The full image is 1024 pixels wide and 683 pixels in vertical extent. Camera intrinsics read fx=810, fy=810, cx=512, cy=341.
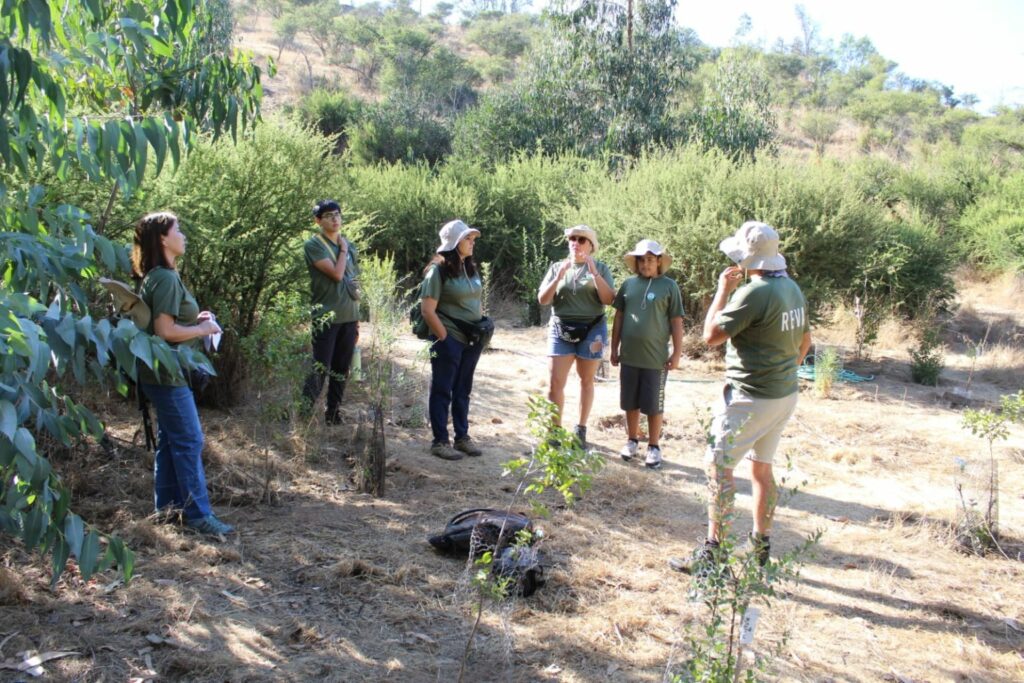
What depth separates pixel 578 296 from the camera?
6.00m

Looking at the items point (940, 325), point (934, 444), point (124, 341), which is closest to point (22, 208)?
point (124, 341)

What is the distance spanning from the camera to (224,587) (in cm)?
389

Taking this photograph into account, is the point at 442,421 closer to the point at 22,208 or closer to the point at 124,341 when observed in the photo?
the point at 22,208

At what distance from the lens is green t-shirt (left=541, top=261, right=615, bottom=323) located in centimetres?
598

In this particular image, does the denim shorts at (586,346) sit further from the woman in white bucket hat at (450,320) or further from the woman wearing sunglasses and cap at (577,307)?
the woman in white bucket hat at (450,320)

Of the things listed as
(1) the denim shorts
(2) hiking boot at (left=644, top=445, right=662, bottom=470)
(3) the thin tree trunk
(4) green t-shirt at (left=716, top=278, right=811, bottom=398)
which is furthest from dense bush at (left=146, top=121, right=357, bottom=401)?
(4) green t-shirt at (left=716, top=278, right=811, bottom=398)

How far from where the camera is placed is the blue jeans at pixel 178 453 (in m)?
4.21

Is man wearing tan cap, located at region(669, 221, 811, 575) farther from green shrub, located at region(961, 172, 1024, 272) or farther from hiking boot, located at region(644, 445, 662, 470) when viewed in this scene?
green shrub, located at region(961, 172, 1024, 272)

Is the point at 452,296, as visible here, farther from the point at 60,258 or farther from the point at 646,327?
the point at 60,258

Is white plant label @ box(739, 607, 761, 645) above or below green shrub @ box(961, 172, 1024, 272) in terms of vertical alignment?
below

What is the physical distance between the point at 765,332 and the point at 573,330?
2093 mm

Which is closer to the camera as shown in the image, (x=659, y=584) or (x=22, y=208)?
(x=22, y=208)

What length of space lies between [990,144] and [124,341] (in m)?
34.0

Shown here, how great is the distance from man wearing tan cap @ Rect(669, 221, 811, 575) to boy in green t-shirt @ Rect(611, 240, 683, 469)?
1.62 metres
